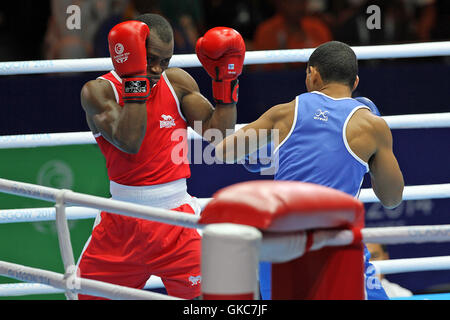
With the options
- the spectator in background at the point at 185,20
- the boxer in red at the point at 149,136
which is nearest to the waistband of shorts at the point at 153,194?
the boxer in red at the point at 149,136

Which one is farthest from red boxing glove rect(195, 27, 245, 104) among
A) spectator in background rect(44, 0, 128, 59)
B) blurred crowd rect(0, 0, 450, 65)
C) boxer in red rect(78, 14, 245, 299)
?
spectator in background rect(44, 0, 128, 59)

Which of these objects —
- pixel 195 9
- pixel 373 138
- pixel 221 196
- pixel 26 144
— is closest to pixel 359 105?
pixel 373 138

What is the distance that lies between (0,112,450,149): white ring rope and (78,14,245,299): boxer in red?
42 cm

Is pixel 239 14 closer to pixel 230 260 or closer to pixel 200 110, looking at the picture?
pixel 200 110

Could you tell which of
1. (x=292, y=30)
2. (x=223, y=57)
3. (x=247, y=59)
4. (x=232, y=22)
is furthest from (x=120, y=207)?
(x=232, y=22)

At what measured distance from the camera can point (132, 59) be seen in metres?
2.53

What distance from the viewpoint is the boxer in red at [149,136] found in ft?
8.39

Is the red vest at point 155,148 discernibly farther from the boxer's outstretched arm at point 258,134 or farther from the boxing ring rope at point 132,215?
the boxing ring rope at point 132,215

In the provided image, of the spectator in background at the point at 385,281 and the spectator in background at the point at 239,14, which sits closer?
the spectator in background at the point at 385,281

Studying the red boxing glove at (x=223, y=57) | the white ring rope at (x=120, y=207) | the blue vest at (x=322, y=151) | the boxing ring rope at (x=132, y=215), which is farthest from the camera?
the red boxing glove at (x=223, y=57)

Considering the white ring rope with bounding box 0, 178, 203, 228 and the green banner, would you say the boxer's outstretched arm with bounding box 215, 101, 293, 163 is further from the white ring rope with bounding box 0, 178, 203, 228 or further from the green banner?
the green banner

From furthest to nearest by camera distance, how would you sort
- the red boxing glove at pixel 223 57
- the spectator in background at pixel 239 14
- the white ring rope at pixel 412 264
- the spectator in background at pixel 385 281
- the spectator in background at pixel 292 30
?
the spectator in background at pixel 239 14 → the spectator in background at pixel 292 30 → the spectator in background at pixel 385 281 → the white ring rope at pixel 412 264 → the red boxing glove at pixel 223 57

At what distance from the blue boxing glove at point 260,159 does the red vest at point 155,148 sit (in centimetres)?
27

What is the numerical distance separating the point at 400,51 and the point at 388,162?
35.1 inches
